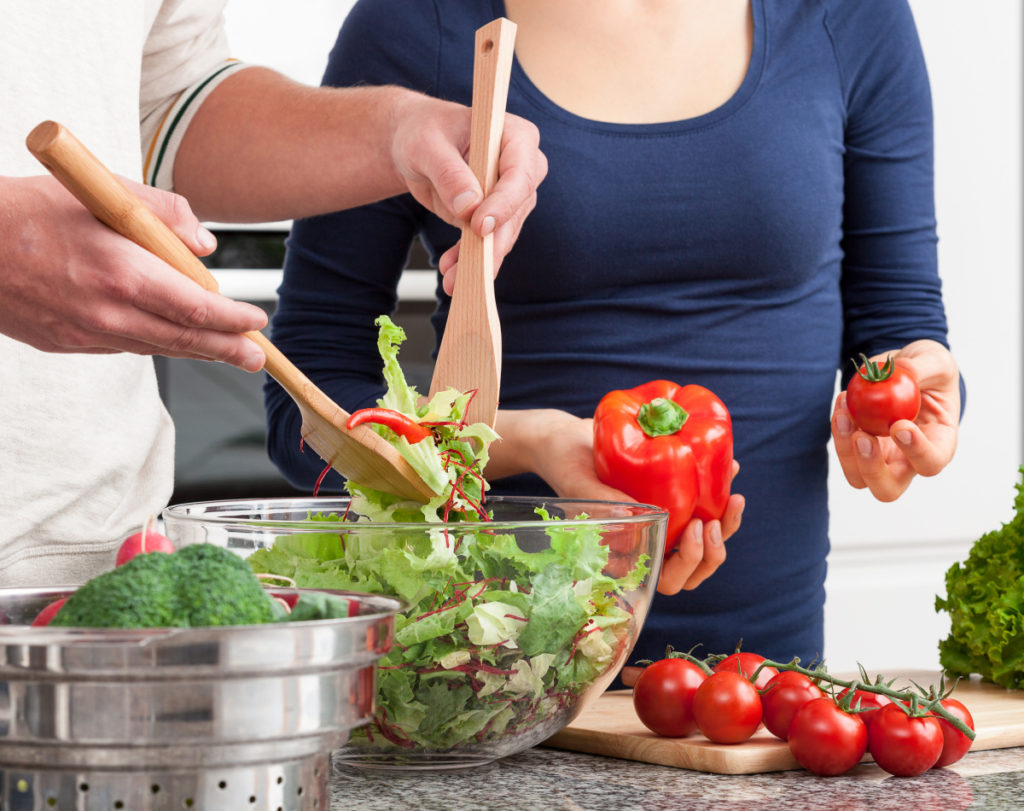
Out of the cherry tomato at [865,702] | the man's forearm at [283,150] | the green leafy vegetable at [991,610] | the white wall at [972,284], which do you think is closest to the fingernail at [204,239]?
the man's forearm at [283,150]

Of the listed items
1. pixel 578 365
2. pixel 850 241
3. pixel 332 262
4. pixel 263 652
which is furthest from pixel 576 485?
pixel 263 652

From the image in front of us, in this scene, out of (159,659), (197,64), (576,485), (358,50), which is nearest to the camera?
(159,659)

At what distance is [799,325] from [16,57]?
879mm

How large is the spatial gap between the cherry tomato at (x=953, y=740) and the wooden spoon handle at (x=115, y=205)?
0.51 metres

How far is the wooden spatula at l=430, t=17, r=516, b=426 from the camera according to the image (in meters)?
1.00

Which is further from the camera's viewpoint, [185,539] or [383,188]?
[383,188]

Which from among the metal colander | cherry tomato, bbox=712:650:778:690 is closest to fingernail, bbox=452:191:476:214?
cherry tomato, bbox=712:650:778:690

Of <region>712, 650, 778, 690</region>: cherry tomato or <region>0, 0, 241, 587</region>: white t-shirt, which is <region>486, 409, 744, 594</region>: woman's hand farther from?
<region>0, 0, 241, 587</region>: white t-shirt

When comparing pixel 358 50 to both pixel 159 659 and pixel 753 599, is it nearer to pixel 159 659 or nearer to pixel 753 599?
pixel 753 599

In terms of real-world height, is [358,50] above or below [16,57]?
above

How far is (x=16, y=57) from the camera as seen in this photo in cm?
100

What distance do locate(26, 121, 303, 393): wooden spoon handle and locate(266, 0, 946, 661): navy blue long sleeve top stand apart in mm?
501

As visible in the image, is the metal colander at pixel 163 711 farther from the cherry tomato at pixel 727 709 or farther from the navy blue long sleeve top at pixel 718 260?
the navy blue long sleeve top at pixel 718 260

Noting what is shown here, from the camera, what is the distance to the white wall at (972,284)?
8.75 feet
